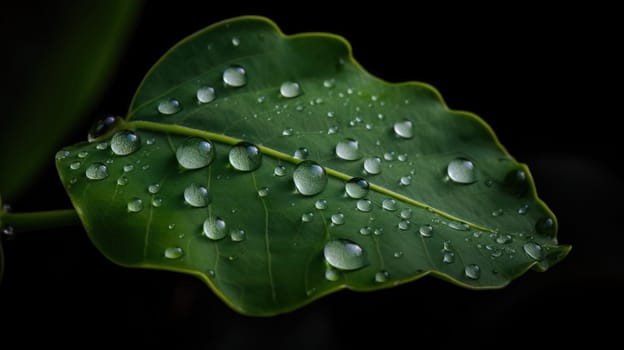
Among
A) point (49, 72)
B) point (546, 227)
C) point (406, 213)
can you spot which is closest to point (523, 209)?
point (546, 227)

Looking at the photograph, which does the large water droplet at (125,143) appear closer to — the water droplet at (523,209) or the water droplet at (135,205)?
the water droplet at (135,205)

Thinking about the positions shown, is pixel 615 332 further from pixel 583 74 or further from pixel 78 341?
pixel 78 341

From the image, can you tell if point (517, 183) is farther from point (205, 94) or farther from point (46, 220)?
point (46, 220)

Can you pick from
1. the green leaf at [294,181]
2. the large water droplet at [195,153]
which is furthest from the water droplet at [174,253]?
the large water droplet at [195,153]

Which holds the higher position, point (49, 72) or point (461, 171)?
point (461, 171)

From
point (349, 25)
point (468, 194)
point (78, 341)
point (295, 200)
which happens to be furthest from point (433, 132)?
point (78, 341)

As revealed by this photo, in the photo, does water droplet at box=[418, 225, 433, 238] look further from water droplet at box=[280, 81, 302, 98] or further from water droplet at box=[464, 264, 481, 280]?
water droplet at box=[280, 81, 302, 98]

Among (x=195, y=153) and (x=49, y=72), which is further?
(x=49, y=72)
